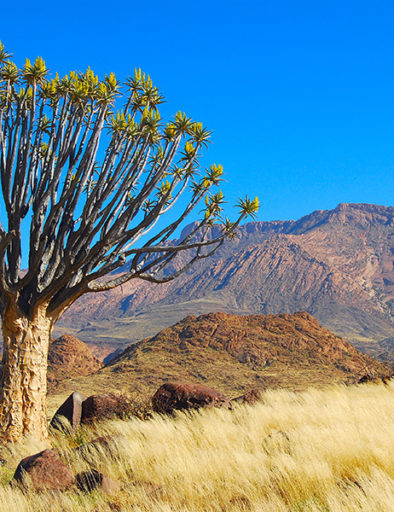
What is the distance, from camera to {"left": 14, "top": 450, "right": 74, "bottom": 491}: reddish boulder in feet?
15.0

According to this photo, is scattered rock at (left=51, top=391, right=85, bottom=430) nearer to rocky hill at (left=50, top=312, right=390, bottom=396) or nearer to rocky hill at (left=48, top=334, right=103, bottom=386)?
rocky hill at (left=50, top=312, right=390, bottom=396)

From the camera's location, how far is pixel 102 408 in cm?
816

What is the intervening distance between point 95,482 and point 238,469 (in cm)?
129

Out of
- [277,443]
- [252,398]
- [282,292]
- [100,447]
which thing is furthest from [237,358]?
[282,292]

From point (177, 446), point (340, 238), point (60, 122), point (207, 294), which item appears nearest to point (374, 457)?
point (177, 446)

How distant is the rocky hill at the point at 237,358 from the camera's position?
20.6m

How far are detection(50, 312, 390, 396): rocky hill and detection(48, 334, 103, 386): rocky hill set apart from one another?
1.38 m

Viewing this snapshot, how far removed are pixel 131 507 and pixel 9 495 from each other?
42.7 inches

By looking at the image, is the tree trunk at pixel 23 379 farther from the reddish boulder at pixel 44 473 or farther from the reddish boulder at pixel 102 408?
the reddish boulder at pixel 44 473

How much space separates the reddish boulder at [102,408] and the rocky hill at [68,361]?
1503 cm

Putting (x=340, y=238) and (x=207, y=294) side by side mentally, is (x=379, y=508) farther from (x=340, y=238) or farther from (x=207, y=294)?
(x=340, y=238)

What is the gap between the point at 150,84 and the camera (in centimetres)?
809

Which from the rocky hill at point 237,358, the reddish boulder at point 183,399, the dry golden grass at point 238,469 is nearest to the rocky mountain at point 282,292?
the rocky hill at point 237,358

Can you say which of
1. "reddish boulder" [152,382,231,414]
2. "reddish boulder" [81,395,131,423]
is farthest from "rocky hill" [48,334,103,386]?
"reddish boulder" [152,382,231,414]
